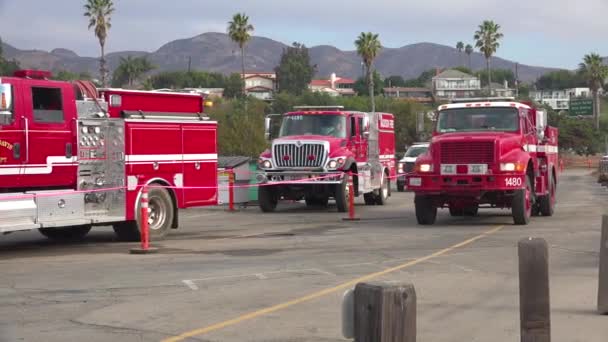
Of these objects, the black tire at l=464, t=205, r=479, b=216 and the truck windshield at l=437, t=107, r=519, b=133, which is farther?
the black tire at l=464, t=205, r=479, b=216

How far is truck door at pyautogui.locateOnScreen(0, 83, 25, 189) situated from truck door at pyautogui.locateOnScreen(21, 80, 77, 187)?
0.39 feet

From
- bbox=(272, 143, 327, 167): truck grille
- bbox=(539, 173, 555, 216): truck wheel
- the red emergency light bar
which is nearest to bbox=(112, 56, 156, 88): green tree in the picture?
bbox=(272, 143, 327, 167): truck grille

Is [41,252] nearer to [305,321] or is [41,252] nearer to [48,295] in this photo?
[48,295]

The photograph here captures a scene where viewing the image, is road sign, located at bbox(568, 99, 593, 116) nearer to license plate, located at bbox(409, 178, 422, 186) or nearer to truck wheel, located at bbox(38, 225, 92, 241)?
license plate, located at bbox(409, 178, 422, 186)

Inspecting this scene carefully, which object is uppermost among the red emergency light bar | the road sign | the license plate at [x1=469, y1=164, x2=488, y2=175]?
the road sign

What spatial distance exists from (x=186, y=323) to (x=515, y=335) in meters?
3.06

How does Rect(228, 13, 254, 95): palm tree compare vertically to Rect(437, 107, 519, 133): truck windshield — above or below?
above

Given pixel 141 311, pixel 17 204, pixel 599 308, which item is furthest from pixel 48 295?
pixel 599 308

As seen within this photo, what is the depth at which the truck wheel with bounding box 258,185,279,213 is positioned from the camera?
25766 mm

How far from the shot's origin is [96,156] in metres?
16.6

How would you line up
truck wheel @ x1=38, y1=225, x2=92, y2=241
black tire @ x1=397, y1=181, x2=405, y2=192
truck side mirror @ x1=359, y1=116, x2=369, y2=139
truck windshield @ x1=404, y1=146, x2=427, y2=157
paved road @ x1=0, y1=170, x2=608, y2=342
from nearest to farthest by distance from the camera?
paved road @ x1=0, y1=170, x2=608, y2=342, truck wheel @ x1=38, y1=225, x2=92, y2=241, truck side mirror @ x1=359, y1=116, x2=369, y2=139, truck windshield @ x1=404, y1=146, x2=427, y2=157, black tire @ x1=397, y1=181, x2=405, y2=192

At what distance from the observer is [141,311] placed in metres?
9.84

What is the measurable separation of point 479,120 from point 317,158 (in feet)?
17.5

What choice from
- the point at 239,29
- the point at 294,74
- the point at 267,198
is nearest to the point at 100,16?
the point at 239,29
